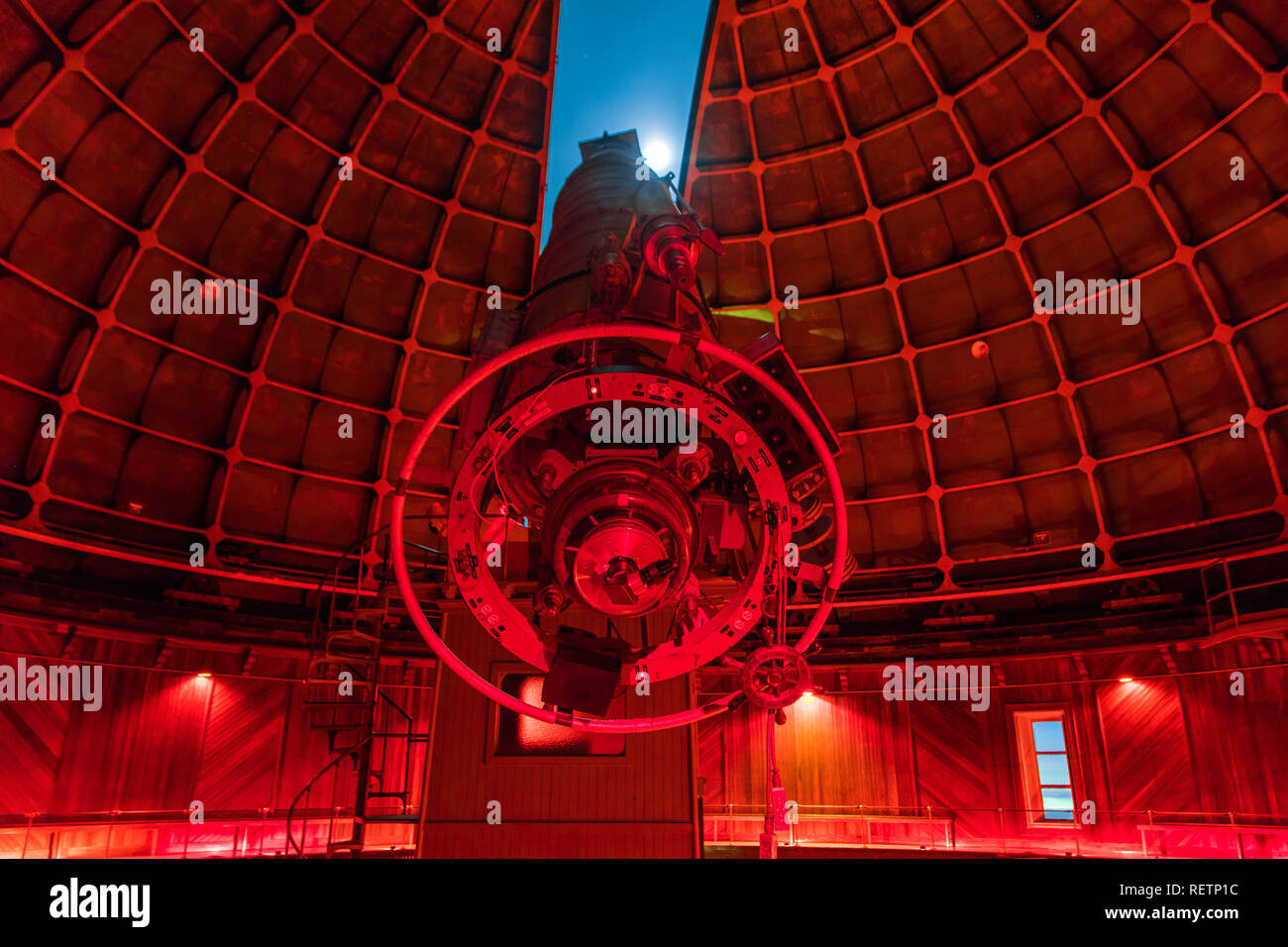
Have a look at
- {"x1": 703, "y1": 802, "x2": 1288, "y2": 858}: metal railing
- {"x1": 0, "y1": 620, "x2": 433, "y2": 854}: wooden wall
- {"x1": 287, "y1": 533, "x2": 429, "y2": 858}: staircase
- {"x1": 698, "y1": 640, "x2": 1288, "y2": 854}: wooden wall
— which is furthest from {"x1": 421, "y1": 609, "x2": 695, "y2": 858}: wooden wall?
{"x1": 698, "y1": 640, "x2": 1288, "y2": 854}: wooden wall

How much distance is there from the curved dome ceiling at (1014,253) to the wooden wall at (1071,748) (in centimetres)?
254

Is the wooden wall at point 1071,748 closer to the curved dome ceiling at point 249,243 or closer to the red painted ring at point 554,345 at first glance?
the curved dome ceiling at point 249,243

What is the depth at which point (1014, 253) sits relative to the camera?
665 inches

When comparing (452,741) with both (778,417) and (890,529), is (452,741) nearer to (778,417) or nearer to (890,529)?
(778,417)

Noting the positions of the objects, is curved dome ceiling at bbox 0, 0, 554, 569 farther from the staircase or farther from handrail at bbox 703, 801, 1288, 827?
handrail at bbox 703, 801, 1288, 827

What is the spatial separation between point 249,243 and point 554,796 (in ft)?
45.3

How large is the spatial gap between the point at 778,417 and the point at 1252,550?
13.1 metres

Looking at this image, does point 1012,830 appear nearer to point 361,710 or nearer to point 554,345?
point 361,710

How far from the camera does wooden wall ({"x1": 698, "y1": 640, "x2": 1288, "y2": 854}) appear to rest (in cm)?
1438

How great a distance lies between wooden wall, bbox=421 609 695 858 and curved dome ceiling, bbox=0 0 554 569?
9.05 m

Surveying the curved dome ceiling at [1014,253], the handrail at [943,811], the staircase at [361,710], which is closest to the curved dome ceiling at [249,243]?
the staircase at [361,710]

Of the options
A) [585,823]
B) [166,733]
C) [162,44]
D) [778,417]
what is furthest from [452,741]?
[162,44]

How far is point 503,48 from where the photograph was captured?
55.1 feet

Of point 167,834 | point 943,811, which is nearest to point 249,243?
point 167,834
